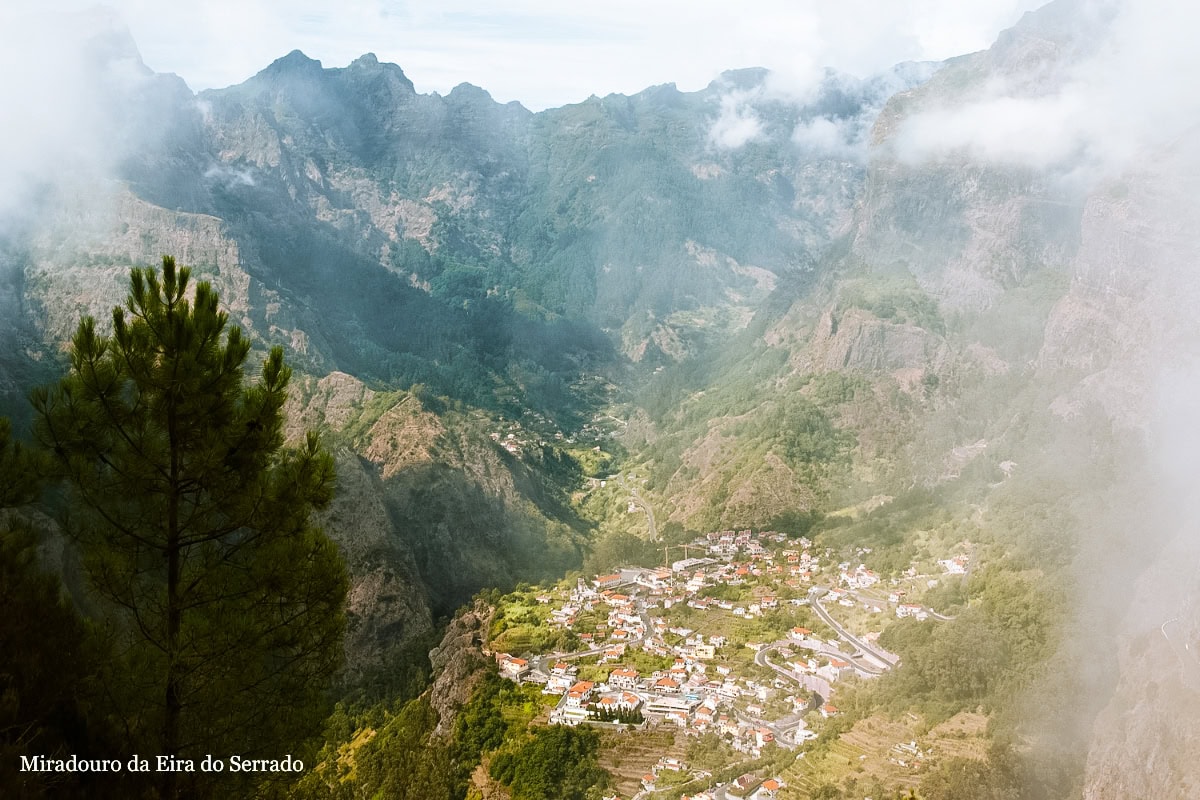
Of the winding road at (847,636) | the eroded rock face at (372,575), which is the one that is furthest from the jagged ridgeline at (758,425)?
the winding road at (847,636)

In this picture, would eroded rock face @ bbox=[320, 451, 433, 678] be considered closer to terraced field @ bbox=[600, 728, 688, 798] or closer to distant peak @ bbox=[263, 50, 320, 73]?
terraced field @ bbox=[600, 728, 688, 798]

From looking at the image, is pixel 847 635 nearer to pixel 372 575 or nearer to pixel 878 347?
pixel 372 575

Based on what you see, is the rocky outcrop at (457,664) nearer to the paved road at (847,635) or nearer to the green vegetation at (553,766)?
the green vegetation at (553,766)

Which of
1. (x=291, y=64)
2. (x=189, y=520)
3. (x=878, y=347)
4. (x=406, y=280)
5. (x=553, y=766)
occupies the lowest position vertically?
(x=553, y=766)

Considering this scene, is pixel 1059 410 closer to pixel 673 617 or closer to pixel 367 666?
pixel 673 617

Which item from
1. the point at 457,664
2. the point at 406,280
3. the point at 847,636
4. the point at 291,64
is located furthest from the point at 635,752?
the point at 291,64

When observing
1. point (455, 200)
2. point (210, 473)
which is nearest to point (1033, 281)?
point (210, 473)

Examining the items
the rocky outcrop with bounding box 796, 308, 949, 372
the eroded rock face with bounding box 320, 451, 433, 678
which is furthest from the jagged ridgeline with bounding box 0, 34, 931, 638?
the rocky outcrop with bounding box 796, 308, 949, 372

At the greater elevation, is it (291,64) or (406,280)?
(291,64)
